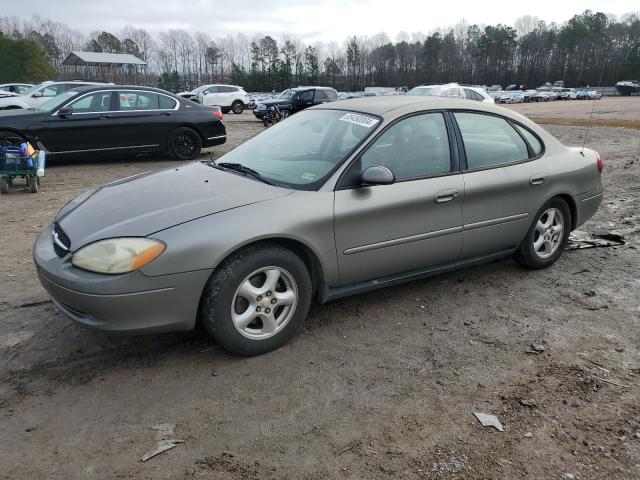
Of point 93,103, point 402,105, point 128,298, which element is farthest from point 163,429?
point 93,103

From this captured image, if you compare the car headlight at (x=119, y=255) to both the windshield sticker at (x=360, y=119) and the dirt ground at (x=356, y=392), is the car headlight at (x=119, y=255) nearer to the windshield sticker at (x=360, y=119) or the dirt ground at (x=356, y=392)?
the dirt ground at (x=356, y=392)

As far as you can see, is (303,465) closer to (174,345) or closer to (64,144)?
(174,345)

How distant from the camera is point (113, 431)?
2.50m

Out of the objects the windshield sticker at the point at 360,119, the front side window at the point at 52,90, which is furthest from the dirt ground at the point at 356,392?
the front side window at the point at 52,90

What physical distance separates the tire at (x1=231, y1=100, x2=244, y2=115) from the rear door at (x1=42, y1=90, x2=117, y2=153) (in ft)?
78.5

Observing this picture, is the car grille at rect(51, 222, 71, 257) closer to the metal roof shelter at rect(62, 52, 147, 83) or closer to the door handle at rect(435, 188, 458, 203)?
the door handle at rect(435, 188, 458, 203)

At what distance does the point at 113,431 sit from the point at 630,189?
8239 millimetres

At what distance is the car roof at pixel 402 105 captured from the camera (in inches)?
150

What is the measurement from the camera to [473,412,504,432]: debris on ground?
8.43 feet

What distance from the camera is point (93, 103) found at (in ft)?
32.0

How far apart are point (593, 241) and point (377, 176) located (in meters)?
3.38

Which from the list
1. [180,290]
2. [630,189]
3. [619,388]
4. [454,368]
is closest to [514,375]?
[454,368]

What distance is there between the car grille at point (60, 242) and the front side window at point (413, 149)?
1.88 m

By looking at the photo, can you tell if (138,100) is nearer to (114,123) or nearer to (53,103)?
(114,123)
